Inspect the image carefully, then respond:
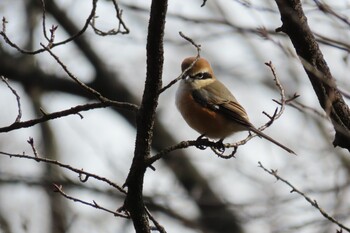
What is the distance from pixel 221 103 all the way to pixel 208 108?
0.15 meters

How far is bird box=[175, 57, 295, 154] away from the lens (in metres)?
5.05

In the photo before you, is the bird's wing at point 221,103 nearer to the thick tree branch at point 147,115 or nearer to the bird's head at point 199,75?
the bird's head at point 199,75

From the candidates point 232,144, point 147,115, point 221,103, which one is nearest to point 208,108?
point 221,103

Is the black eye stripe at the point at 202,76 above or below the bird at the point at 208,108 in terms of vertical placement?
above

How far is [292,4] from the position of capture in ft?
10.9

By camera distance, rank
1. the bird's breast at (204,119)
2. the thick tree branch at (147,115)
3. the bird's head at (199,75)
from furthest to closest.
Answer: the bird's head at (199,75), the bird's breast at (204,119), the thick tree branch at (147,115)

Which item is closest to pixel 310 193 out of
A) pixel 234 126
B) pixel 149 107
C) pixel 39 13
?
pixel 234 126

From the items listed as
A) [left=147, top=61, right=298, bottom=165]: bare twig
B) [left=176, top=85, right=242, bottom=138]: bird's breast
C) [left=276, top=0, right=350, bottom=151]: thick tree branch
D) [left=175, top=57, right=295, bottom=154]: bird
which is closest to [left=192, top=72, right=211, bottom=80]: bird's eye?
[left=175, top=57, right=295, bottom=154]: bird

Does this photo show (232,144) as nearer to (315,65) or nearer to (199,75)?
(315,65)

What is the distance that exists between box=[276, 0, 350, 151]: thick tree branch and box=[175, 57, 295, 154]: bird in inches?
55.0

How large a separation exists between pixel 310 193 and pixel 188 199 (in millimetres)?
2042

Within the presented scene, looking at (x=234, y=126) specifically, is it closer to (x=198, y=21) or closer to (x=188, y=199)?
(x=198, y=21)

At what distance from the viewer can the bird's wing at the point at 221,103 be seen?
→ 5.12 m

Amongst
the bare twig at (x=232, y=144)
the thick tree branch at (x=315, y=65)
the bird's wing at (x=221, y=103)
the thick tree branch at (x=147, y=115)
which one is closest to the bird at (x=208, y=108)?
the bird's wing at (x=221, y=103)
